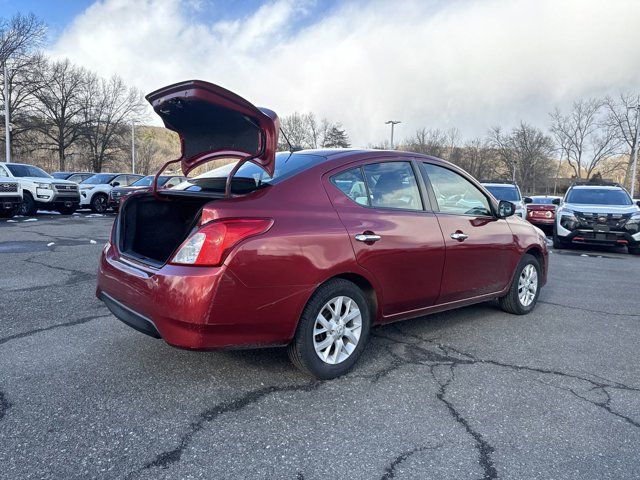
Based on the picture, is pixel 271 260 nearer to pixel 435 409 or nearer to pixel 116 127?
pixel 435 409

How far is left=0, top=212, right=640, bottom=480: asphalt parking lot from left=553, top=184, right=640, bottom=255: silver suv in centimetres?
664

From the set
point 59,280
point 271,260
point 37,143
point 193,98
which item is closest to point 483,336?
point 271,260

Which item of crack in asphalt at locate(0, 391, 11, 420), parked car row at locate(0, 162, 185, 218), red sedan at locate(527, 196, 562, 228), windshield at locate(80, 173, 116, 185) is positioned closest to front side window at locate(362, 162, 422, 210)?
crack in asphalt at locate(0, 391, 11, 420)

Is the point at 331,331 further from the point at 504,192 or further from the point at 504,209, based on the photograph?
the point at 504,192

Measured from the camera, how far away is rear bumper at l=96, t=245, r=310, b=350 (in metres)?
2.79

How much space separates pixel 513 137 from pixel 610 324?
67155 mm

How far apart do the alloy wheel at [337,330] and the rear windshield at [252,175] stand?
94 cm

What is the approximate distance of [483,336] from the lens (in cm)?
441

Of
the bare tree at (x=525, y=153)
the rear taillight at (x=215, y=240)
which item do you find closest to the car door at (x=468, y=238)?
the rear taillight at (x=215, y=240)

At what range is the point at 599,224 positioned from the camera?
10.7m

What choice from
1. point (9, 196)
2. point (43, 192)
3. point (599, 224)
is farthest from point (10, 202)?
point (599, 224)

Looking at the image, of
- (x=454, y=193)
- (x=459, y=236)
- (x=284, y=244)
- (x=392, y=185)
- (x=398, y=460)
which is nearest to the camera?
(x=398, y=460)

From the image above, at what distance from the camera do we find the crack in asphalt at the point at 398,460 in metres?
2.31

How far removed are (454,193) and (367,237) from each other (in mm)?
1397
